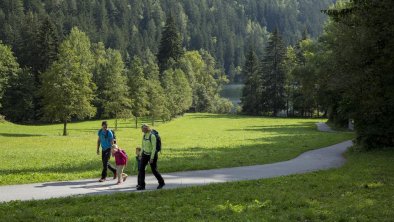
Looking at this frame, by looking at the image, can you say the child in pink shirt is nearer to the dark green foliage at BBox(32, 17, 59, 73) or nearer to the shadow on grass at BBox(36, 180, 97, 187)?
the shadow on grass at BBox(36, 180, 97, 187)

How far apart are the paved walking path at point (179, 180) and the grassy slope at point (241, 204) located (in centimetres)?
176

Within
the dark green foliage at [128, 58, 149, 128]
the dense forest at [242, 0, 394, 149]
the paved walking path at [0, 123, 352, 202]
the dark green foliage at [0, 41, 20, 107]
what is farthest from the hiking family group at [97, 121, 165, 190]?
the dark green foliage at [0, 41, 20, 107]

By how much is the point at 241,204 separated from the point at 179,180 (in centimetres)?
565

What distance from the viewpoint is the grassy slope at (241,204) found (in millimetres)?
10836

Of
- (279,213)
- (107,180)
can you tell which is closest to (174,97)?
(107,180)

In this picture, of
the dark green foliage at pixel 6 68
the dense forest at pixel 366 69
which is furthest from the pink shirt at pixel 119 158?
the dark green foliage at pixel 6 68

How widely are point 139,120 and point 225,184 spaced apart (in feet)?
211

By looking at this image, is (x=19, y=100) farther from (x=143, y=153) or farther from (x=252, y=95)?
(x=143, y=153)

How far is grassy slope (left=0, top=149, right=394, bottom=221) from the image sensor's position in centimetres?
1084

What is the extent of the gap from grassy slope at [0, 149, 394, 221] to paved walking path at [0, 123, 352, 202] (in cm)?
176

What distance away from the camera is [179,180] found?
17.7 metres

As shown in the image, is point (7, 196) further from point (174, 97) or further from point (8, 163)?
point (174, 97)

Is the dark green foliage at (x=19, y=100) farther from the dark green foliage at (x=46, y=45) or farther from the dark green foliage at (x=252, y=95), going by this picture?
the dark green foliage at (x=252, y=95)

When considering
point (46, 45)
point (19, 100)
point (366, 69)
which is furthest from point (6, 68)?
point (366, 69)
